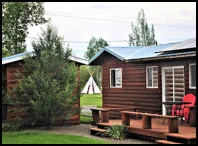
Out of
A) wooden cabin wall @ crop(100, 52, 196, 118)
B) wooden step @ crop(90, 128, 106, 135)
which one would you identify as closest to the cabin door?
wooden cabin wall @ crop(100, 52, 196, 118)

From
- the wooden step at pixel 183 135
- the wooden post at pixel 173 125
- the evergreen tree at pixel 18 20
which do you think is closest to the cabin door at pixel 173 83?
the wooden post at pixel 173 125

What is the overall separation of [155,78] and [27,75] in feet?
15.5

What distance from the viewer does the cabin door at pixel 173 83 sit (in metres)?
13.8

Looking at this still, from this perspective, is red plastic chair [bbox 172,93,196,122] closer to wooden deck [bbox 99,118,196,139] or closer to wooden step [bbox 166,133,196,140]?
wooden deck [bbox 99,118,196,139]

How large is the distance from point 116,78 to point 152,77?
2635 mm

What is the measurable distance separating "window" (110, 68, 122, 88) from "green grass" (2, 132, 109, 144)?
544 centimetres

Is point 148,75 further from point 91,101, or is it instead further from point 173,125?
point 91,101

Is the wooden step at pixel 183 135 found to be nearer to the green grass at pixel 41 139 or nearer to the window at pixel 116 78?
the green grass at pixel 41 139

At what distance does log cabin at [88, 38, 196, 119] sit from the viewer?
43.4 feet

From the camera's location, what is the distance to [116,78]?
57.8 feet

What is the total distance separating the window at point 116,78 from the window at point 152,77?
187cm

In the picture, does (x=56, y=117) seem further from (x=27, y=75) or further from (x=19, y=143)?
(x=19, y=143)

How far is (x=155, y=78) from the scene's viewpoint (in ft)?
49.6

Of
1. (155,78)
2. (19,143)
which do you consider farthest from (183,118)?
(19,143)
